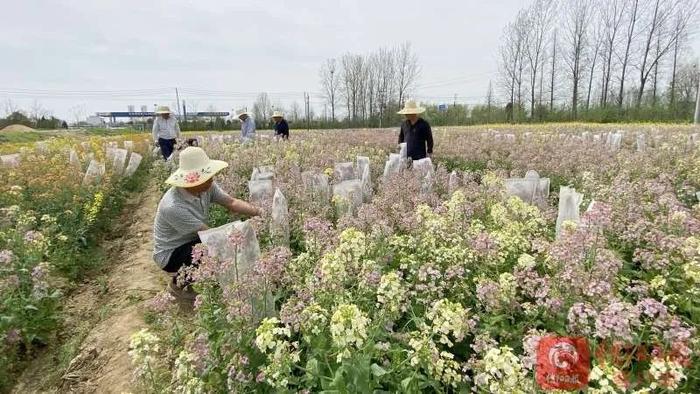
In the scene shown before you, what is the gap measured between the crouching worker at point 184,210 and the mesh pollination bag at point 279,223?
1.48ft

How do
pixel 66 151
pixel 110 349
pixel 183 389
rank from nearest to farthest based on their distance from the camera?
pixel 183 389
pixel 110 349
pixel 66 151

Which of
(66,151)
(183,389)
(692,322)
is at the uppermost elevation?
(66,151)

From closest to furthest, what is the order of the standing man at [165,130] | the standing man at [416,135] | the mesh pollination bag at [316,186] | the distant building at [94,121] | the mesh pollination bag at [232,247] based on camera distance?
the mesh pollination bag at [232,247]
the mesh pollination bag at [316,186]
the standing man at [416,135]
the standing man at [165,130]
the distant building at [94,121]

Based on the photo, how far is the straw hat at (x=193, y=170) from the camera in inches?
181

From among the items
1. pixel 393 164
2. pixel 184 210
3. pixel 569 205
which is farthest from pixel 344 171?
pixel 569 205

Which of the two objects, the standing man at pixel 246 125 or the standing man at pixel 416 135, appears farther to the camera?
the standing man at pixel 246 125

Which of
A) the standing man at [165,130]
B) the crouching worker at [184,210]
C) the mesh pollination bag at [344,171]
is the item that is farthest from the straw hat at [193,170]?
the standing man at [165,130]

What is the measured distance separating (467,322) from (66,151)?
12.5m

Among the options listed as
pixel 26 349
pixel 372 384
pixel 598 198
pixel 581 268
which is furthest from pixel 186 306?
pixel 598 198

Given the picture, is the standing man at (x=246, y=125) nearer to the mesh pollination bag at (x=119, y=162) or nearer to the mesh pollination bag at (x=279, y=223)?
the mesh pollination bag at (x=119, y=162)

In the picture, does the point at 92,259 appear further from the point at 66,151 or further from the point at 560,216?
the point at 66,151

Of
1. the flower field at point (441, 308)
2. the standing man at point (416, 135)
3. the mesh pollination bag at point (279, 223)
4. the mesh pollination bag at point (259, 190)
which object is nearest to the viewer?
the flower field at point (441, 308)

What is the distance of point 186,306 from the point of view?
14.7 feet

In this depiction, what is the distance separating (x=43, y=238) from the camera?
4.45 m
